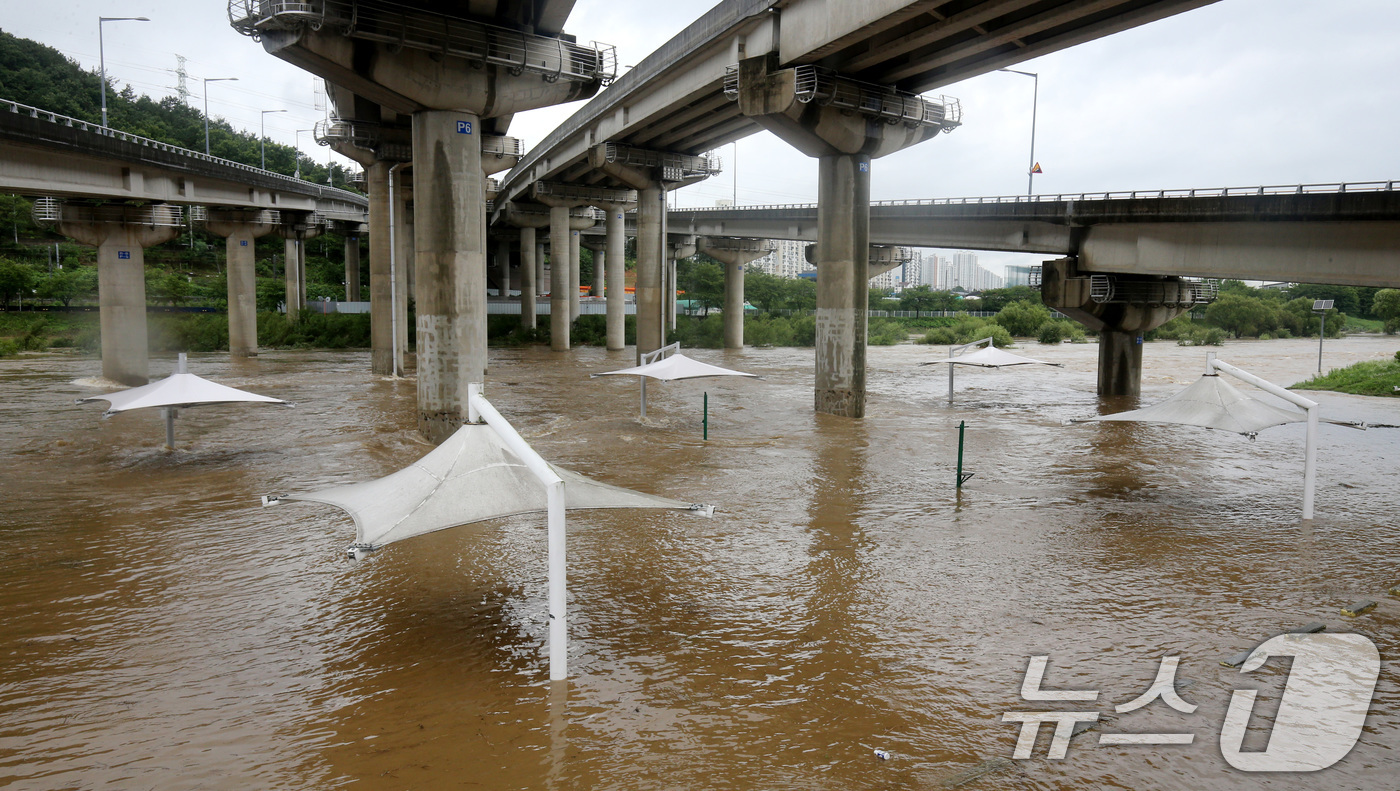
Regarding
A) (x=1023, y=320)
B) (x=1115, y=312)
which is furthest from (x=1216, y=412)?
(x=1023, y=320)

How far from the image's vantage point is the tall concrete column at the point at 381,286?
1526 inches

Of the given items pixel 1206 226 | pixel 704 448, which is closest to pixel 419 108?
pixel 704 448

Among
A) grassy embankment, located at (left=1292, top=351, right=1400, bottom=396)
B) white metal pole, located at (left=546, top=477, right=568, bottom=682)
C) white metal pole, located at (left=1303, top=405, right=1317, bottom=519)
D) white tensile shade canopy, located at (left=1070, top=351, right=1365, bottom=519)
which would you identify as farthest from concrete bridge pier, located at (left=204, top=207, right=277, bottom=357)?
grassy embankment, located at (left=1292, top=351, right=1400, bottom=396)

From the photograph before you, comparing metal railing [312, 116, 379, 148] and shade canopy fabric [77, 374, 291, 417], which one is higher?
metal railing [312, 116, 379, 148]

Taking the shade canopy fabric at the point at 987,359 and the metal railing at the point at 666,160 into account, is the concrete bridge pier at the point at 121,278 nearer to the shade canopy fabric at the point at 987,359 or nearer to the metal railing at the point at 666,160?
the metal railing at the point at 666,160

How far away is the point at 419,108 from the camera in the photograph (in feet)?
69.6

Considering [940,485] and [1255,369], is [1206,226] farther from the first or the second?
[1255,369]

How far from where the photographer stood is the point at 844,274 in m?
26.7

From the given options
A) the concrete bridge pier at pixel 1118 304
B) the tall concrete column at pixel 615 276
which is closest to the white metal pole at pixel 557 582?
the concrete bridge pier at pixel 1118 304

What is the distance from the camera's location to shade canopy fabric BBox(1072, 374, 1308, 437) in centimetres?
1545

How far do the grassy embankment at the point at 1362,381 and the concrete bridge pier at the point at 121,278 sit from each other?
47.7 metres

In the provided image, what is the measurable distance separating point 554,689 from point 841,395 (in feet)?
67.0

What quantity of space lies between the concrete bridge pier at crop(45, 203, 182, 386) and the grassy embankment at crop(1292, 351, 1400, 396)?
47.7m

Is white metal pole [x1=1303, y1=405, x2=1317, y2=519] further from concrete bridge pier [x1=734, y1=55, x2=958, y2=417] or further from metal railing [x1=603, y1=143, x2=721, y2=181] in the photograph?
metal railing [x1=603, y1=143, x2=721, y2=181]
